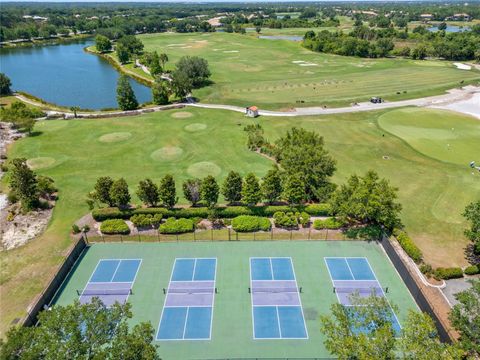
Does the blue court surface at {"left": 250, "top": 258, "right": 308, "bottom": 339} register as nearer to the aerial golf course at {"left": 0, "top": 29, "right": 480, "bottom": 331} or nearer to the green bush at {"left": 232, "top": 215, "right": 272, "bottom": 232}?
the green bush at {"left": 232, "top": 215, "right": 272, "bottom": 232}

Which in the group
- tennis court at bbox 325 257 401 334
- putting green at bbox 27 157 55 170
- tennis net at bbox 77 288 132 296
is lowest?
tennis court at bbox 325 257 401 334

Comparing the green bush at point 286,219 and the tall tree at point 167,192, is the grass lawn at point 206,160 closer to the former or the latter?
the tall tree at point 167,192

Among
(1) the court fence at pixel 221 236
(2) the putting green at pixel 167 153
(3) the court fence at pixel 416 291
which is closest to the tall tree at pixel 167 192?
(1) the court fence at pixel 221 236

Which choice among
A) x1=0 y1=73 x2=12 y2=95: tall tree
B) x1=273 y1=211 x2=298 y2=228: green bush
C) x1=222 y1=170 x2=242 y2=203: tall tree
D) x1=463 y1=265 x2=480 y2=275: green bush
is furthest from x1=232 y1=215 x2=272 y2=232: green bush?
x1=0 y1=73 x2=12 y2=95: tall tree

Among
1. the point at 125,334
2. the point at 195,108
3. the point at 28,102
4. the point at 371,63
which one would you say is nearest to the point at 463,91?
the point at 371,63

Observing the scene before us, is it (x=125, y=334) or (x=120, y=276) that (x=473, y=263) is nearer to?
(x=125, y=334)
